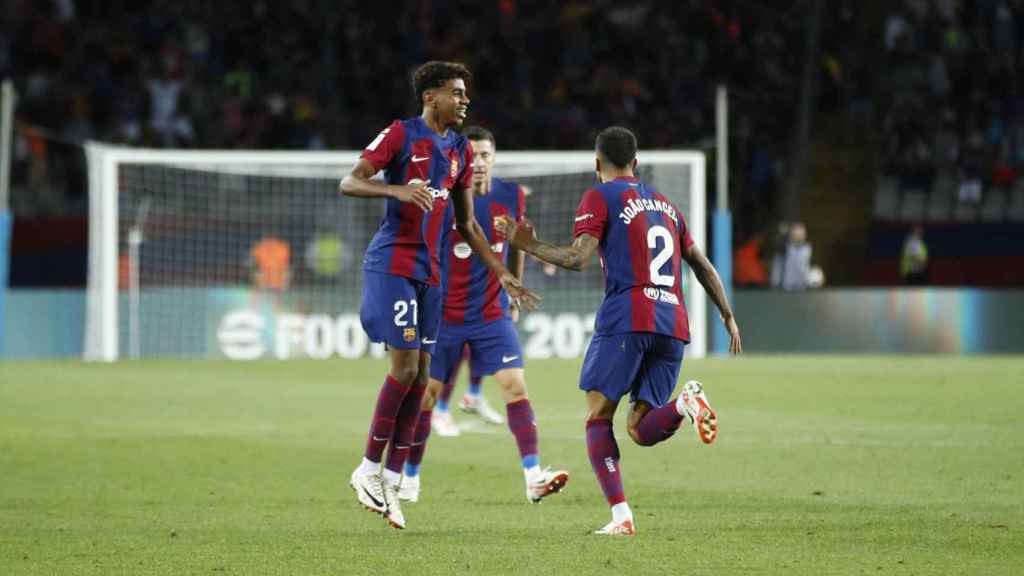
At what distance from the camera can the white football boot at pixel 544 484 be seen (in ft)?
29.2

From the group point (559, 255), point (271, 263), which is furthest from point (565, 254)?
point (271, 263)

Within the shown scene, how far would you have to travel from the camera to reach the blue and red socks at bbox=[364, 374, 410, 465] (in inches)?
333

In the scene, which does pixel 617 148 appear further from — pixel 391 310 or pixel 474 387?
pixel 474 387

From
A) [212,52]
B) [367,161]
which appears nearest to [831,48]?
[212,52]

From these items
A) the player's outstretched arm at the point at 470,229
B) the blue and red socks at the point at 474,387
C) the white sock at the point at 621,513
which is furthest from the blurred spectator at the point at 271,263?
the white sock at the point at 621,513

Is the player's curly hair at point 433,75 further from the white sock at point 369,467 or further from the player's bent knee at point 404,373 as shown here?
the white sock at point 369,467

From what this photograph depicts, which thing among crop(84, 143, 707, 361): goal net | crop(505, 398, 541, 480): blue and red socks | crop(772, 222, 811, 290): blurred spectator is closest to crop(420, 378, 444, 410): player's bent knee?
crop(505, 398, 541, 480): blue and red socks

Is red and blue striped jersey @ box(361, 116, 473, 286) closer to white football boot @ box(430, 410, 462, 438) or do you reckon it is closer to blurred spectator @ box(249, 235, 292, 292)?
white football boot @ box(430, 410, 462, 438)

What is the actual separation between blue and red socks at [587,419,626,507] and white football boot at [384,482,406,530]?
97cm

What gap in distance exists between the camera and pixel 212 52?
29.3 metres

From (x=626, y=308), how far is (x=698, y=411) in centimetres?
59

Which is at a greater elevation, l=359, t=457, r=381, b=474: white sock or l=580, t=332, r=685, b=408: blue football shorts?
l=580, t=332, r=685, b=408: blue football shorts

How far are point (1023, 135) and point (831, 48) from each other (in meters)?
3.56

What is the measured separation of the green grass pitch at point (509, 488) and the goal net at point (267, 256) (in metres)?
5.20
